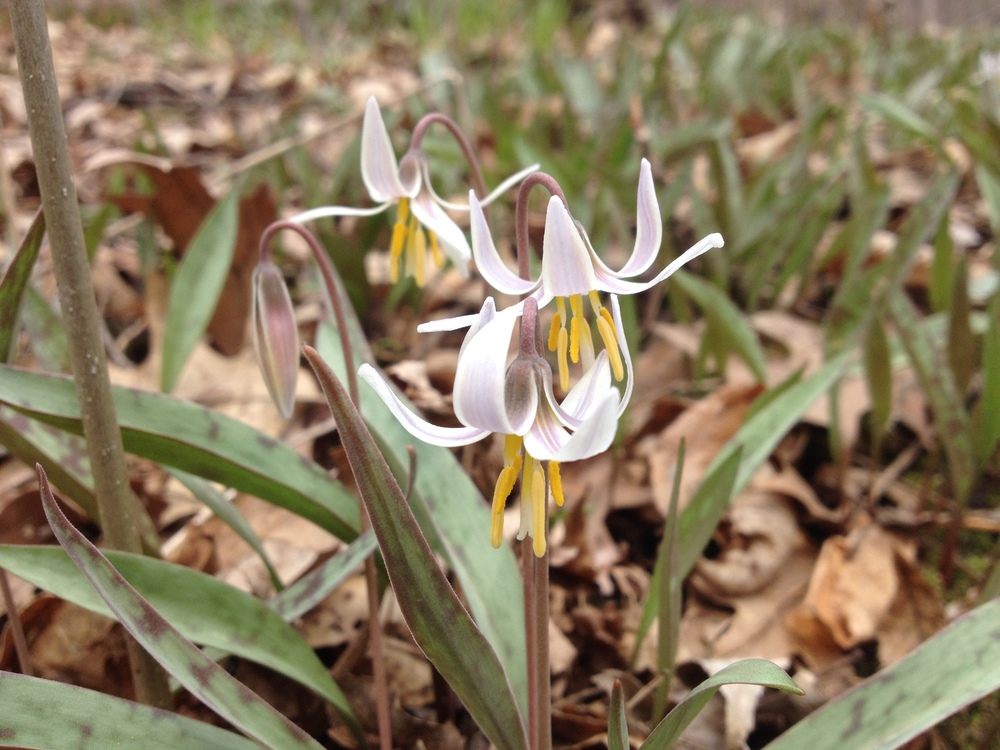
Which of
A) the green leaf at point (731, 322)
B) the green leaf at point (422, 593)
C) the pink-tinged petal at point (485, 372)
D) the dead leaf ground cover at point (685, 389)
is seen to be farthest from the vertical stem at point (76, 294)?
the green leaf at point (731, 322)

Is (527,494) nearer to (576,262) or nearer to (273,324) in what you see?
(576,262)

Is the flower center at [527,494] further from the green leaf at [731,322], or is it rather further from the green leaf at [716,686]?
the green leaf at [731,322]

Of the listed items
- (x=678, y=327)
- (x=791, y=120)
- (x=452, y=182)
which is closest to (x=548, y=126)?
(x=452, y=182)

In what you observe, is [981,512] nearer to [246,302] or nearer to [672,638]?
[672,638]

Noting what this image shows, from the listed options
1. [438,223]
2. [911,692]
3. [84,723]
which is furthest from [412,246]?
[911,692]

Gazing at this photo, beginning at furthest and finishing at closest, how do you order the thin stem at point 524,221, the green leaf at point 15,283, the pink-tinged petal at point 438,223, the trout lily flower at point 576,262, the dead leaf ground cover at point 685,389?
the dead leaf ground cover at point 685,389 < the pink-tinged petal at point 438,223 < the green leaf at point 15,283 < the thin stem at point 524,221 < the trout lily flower at point 576,262
